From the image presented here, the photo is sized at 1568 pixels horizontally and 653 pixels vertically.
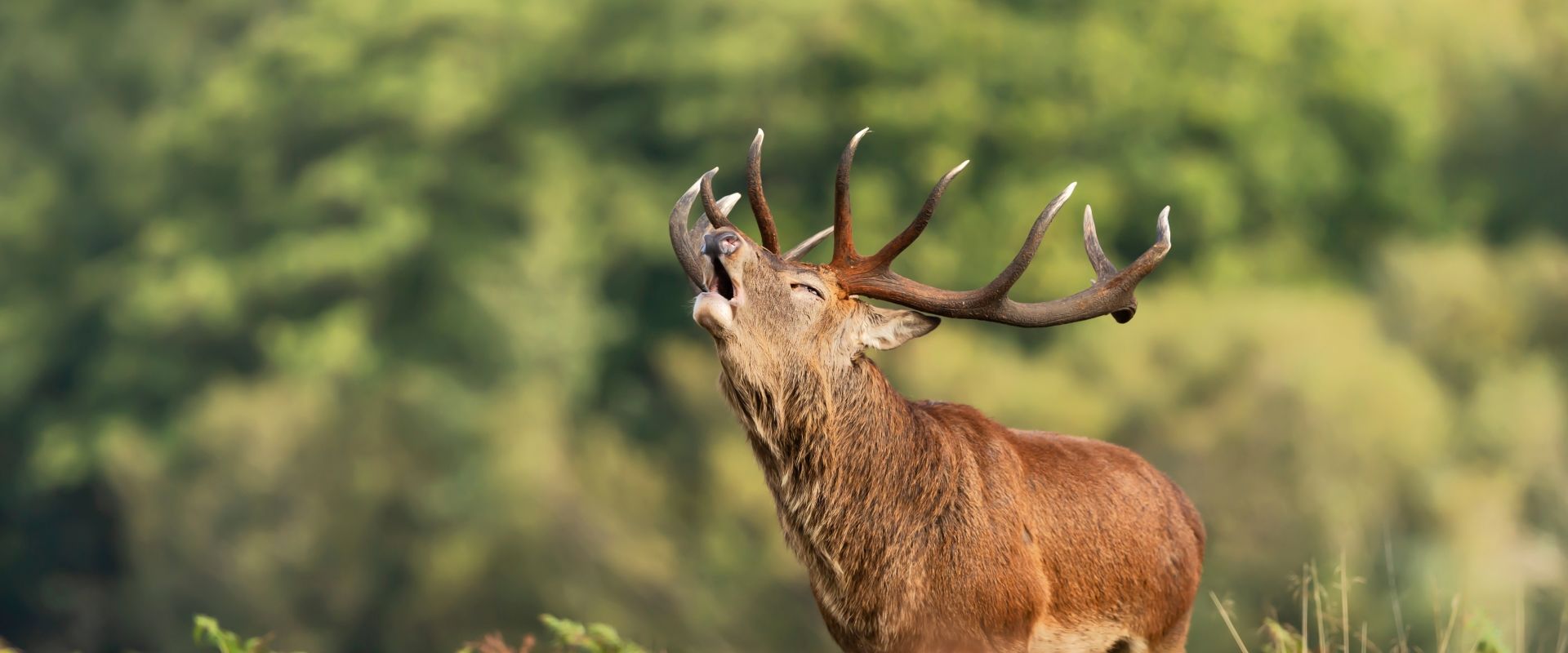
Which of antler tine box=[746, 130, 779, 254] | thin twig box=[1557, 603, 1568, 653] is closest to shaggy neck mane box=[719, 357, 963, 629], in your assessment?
antler tine box=[746, 130, 779, 254]

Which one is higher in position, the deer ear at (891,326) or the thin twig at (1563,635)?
the deer ear at (891,326)

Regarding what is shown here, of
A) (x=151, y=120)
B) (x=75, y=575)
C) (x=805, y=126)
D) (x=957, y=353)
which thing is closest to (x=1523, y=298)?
(x=957, y=353)

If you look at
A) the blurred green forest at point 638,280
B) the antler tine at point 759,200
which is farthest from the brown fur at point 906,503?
the blurred green forest at point 638,280

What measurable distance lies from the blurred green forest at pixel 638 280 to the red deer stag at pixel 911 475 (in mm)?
14492

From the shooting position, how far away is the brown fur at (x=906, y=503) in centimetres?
644

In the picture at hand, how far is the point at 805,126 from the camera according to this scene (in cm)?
3872

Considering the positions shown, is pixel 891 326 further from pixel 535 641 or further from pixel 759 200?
pixel 535 641

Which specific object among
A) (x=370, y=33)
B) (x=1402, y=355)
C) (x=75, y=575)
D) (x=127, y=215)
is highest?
(x=370, y=33)

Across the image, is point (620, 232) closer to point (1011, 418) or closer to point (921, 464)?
point (1011, 418)

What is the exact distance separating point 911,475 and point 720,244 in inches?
39.8

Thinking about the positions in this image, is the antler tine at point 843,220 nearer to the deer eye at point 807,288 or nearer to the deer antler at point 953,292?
the deer antler at point 953,292

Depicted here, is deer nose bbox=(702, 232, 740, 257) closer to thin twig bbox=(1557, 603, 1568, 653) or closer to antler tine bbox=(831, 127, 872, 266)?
antler tine bbox=(831, 127, 872, 266)

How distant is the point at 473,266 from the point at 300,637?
1090cm

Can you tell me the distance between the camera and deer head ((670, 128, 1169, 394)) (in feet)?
21.3
